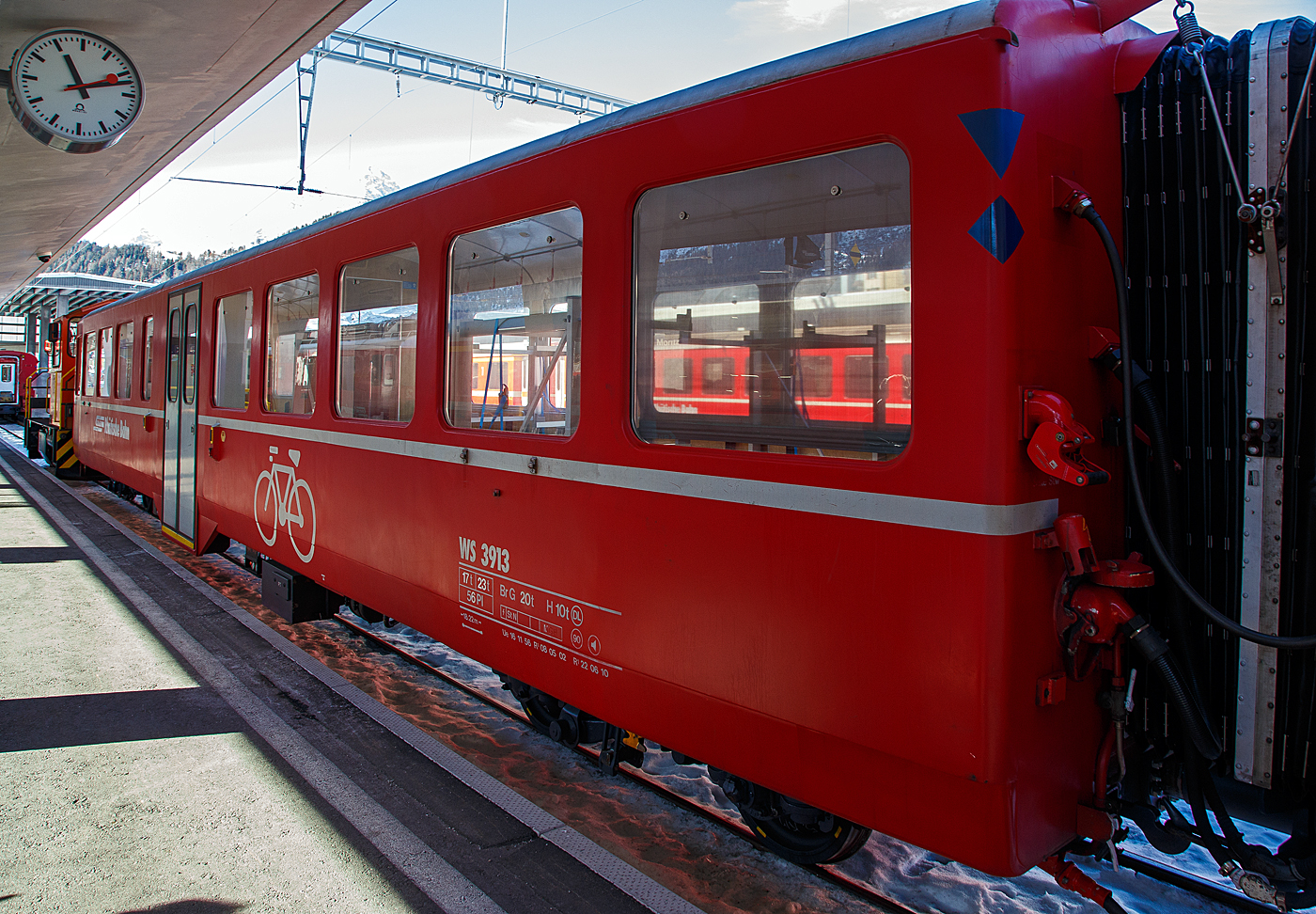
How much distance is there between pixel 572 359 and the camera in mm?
3256

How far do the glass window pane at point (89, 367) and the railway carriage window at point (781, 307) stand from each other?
12.5 m

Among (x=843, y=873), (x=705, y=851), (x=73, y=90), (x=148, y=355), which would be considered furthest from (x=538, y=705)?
(x=148, y=355)

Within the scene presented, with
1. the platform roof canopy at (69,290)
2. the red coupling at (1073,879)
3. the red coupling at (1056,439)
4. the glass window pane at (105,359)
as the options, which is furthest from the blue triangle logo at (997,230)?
the platform roof canopy at (69,290)

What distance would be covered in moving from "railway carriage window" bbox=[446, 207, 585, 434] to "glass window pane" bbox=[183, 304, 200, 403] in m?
4.97

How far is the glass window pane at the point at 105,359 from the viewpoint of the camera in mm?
11070

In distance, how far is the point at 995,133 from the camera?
2.12 meters

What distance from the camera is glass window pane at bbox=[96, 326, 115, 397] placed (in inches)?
436

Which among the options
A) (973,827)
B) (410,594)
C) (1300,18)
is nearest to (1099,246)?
(1300,18)

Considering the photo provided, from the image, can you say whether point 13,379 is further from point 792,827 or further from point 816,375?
point 816,375

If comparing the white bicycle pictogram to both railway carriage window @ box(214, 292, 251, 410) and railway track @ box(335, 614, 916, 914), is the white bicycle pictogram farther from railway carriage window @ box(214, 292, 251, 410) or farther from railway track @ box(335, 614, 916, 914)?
railway track @ box(335, 614, 916, 914)

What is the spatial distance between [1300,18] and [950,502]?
1.75m

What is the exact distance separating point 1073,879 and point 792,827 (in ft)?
3.23

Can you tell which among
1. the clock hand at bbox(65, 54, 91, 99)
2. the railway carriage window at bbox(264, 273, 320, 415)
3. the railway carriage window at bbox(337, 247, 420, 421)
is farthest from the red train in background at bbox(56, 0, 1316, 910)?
the clock hand at bbox(65, 54, 91, 99)

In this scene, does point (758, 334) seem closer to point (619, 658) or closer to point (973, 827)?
point (619, 658)
